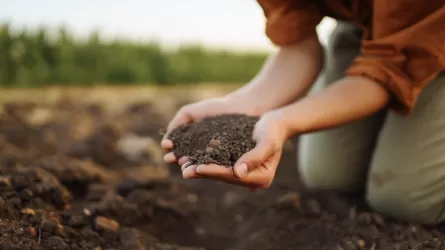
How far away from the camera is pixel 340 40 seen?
6.81 ft

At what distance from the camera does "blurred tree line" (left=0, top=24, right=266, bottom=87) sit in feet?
12.1

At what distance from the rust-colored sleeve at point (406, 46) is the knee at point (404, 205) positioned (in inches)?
15.4

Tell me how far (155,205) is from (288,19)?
0.80 meters

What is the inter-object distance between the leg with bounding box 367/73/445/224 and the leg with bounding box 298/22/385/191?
8.8 inches

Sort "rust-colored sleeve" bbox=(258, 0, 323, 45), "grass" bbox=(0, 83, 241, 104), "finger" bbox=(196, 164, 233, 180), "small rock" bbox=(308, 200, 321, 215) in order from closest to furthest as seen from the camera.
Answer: "finger" bbox=(196, 164, 233, 180) → "rust-colored sleeve" bbox=(258, 0, 323, 45) → "small rock" bbox=(308, 200, 321, 215) → "grass" bbox=(0, 83, 241, 104)

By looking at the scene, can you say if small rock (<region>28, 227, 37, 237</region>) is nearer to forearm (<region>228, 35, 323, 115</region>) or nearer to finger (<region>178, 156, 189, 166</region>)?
finger (<region>178, 156, 189, 166</region>)

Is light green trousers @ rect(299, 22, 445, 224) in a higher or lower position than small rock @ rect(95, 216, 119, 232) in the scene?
lower

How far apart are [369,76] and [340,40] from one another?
22.6 inches

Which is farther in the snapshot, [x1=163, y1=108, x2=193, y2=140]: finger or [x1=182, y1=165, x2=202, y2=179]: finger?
[x1=163, y1=108, x2=193, y2=140]: finger

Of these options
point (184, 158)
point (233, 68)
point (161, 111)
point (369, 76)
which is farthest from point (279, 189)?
point (233, 68)

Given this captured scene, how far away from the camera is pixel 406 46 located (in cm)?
149

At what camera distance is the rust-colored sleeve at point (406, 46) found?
4.83 ft

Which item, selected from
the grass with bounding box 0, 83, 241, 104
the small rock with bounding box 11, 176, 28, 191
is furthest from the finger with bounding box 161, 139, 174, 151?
the grass with bounding box 0, 83, 241, 104

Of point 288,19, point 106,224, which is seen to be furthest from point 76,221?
point 288,19
